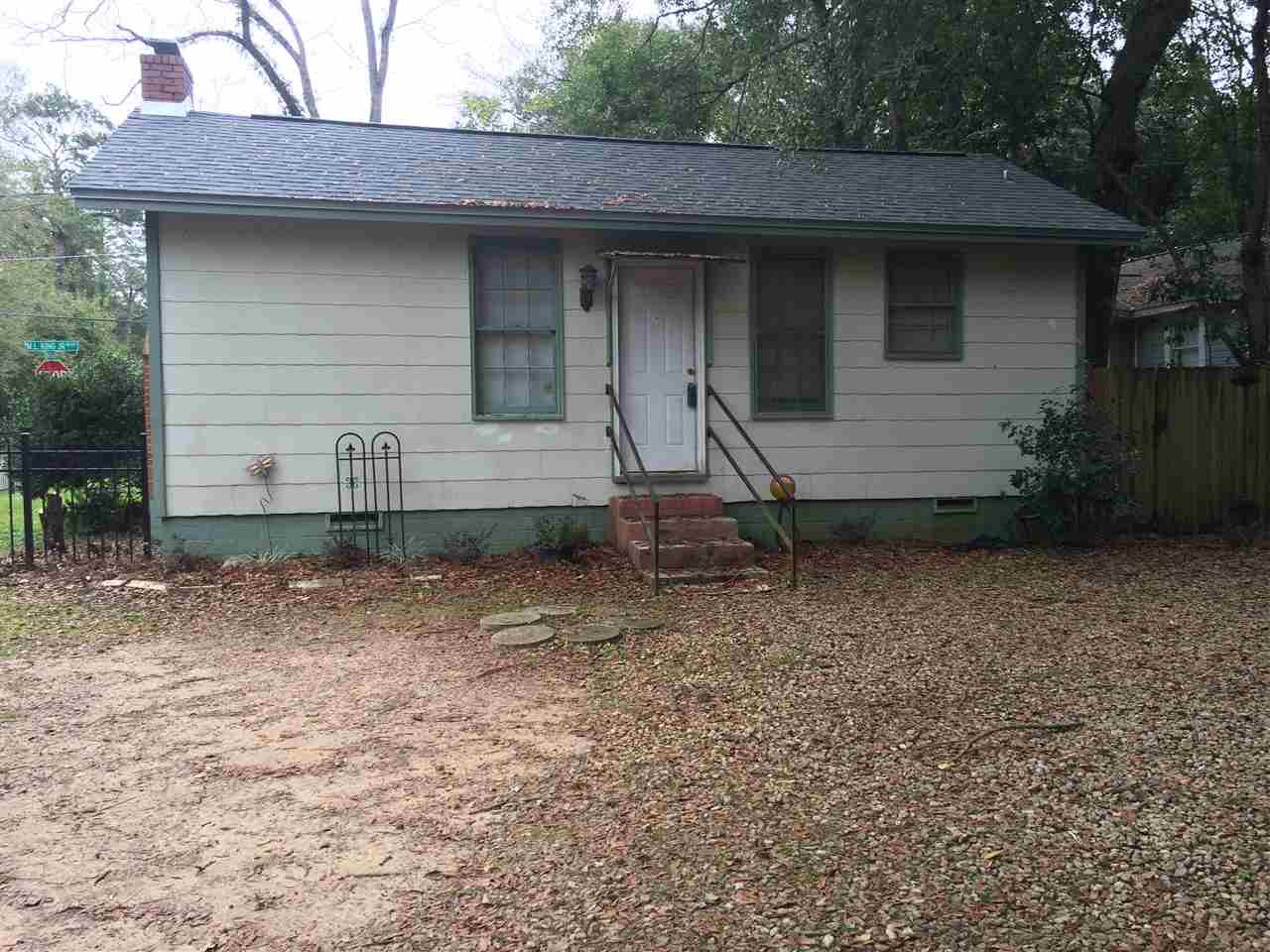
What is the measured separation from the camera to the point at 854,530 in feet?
28.8

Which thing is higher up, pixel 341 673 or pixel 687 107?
pixel 687 107

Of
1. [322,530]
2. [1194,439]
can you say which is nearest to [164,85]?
[322,530]

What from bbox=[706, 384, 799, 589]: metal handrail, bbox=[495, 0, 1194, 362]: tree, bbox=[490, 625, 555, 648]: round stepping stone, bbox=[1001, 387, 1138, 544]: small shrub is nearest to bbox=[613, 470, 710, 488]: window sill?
bbox=[706, 384, 799, 589]: metal handrail

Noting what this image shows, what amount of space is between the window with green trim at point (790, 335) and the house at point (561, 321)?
26 millimetres

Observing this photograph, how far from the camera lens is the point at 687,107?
15.4 m

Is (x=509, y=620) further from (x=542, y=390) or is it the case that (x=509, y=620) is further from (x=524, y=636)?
(x=542, y=390)

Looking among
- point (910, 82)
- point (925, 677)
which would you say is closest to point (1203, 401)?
point (910, 82)

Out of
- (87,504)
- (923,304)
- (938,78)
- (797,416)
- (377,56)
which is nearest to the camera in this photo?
(797,416)

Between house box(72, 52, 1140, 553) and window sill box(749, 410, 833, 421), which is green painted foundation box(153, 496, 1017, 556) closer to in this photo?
house box(72, 52, 1140, 553)

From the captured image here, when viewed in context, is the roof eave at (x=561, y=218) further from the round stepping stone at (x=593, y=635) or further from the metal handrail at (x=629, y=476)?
the round stepping stone at (x=593, y=635)

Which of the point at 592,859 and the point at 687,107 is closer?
the point at 592,859

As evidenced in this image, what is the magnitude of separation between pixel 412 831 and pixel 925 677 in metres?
2.71

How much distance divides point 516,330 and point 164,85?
4.20 m

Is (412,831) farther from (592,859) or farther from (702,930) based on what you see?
(702,930)
